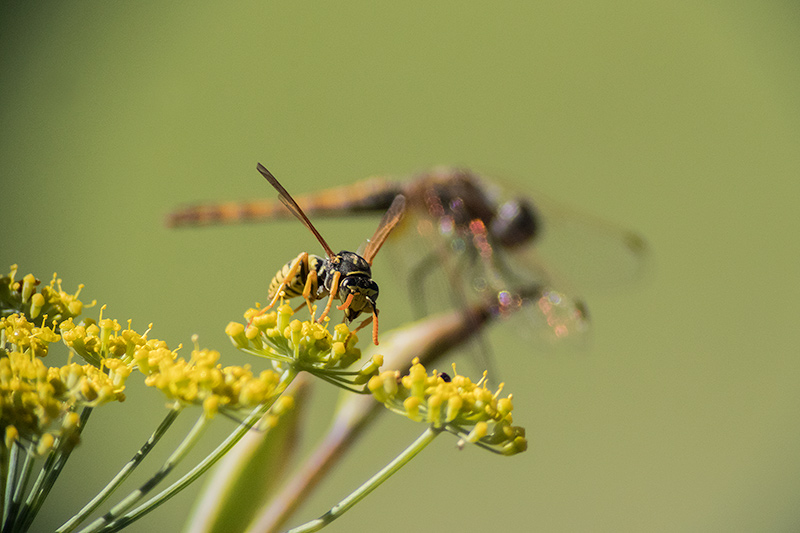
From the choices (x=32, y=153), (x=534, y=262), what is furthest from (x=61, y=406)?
(x=32, y=153)

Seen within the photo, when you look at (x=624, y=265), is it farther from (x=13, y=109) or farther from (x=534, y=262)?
(x=13, y=109)

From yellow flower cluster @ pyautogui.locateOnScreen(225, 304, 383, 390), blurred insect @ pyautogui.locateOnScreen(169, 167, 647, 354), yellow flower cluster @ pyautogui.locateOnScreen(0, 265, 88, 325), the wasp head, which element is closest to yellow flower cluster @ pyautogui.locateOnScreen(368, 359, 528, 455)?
yellow flower cluster @ pyautogui.locateOnScreen(225, 304, 383, 390)

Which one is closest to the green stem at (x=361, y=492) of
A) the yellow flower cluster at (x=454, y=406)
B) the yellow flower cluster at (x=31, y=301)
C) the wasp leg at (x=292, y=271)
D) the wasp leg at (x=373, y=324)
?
the yellow flower cluster at (x=454, y=406)

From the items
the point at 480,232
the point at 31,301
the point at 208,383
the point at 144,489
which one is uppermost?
the point at 480,232

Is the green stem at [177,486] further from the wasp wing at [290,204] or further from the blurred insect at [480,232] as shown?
the blurred insect at [480,232]

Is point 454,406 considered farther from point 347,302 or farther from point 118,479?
point 118,479

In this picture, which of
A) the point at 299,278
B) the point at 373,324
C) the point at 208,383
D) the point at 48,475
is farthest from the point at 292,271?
the point at 48,475

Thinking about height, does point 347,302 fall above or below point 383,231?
below
